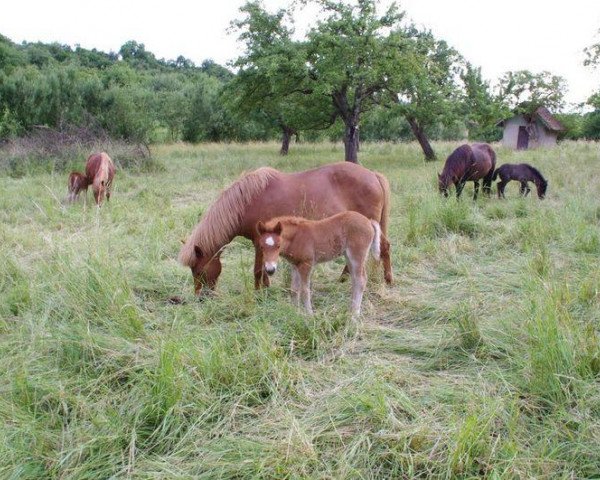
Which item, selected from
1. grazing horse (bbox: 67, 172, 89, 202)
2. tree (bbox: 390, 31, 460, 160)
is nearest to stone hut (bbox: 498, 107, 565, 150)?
tree (bbox: 390, 31, 460, 160)

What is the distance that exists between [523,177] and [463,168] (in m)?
1.29

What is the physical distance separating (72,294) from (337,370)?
2311mm

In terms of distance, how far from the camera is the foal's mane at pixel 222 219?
457cm

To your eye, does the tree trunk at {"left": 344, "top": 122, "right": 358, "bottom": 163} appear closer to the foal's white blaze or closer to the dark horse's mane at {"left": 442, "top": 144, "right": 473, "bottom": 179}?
the dark horse's mane at {"left": 442, "top": 144, "right": 473, "bottom": 179}

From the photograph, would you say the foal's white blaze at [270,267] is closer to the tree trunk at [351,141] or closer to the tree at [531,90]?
the tree trunk at [351,141]

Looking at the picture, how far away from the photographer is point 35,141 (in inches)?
627

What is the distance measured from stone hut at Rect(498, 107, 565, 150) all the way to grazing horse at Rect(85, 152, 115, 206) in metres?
28.8

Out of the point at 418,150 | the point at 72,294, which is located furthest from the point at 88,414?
the point at 418,150

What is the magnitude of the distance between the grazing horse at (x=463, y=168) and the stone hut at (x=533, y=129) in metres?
24.2

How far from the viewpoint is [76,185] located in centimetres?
1018

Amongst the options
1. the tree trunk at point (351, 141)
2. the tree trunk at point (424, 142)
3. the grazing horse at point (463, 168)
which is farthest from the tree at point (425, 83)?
the grazing horse at point (463, 168)

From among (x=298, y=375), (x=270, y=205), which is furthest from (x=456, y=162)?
(x=298, y=375)

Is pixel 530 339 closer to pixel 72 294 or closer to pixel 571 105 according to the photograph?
pixel 72 294

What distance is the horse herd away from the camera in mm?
4098
